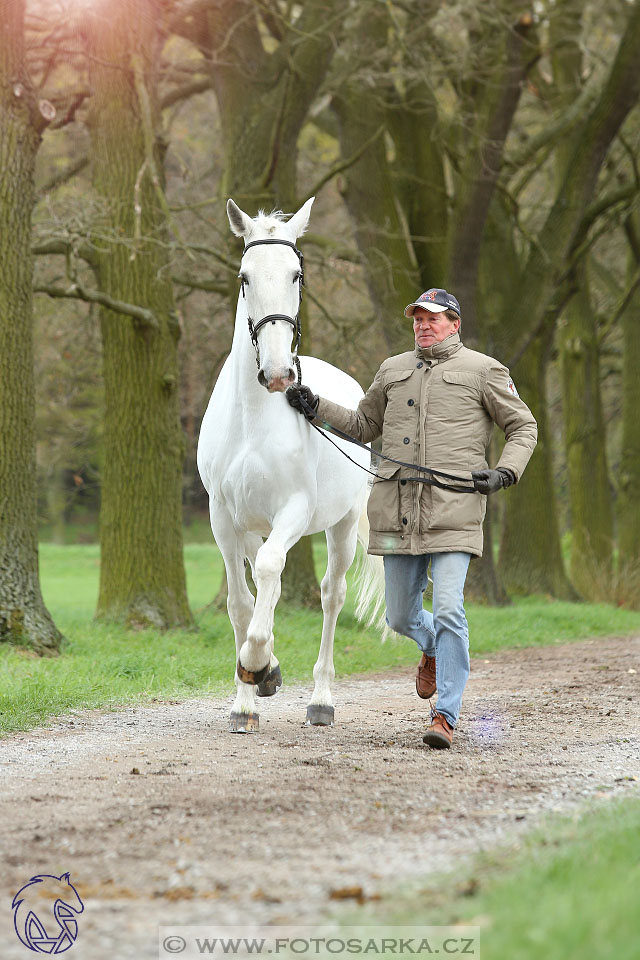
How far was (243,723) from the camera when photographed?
6.36 meters

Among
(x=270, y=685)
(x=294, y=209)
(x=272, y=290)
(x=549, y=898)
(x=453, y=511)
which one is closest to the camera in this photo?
(x=549, y=898)

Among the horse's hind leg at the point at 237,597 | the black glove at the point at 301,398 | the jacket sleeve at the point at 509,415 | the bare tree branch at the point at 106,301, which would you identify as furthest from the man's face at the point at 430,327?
the bare tree branch at the point at 106,301

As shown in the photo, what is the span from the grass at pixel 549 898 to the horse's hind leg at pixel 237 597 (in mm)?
2794

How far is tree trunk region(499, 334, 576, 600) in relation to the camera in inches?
670

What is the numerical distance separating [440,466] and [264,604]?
1.19 metres

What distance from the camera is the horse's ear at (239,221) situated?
6039 millimetres

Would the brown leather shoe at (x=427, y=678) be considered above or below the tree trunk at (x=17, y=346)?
below

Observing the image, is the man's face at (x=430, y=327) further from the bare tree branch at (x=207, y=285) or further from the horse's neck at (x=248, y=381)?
the bare tree branch at (x=207, y=285)

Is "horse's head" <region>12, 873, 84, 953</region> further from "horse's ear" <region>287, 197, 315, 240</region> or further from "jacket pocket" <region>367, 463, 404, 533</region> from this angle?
"horse's ear" <region>287, 197, 315, 240</region>

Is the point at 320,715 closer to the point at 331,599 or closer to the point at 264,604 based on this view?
the point at 331,599

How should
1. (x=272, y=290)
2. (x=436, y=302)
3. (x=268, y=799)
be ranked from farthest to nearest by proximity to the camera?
1. (x=436, y=302)
2. (x=272, y=290)
3. (x=268, y=799)

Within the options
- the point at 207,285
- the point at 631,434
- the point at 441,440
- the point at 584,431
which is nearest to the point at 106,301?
the point at 207,285

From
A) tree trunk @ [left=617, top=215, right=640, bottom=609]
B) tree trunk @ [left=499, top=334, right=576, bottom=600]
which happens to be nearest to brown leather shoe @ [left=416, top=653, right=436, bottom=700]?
tree trunk @ [left=499, top=334, right=576, bottom=600]

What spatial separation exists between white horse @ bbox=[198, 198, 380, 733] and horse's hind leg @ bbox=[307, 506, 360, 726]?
0.01 metres
